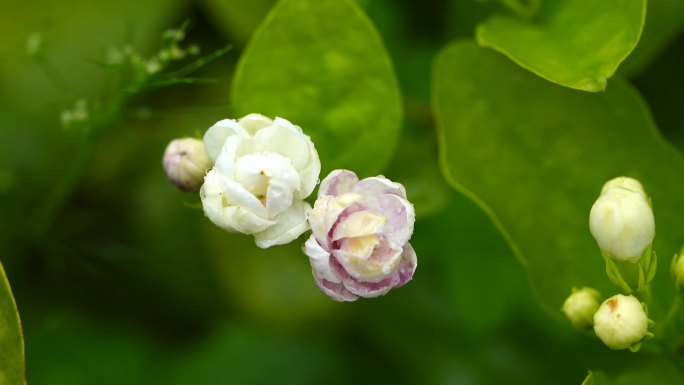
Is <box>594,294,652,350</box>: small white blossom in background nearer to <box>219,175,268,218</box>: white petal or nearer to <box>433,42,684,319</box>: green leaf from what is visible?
<box>433,42,684,319</box>: green leaf

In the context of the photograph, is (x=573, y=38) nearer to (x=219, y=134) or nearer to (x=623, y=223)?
(x=623, y=223)

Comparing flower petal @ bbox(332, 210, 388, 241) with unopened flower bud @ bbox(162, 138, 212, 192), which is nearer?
flower petal @ bbox(332, 210, 388, 241)

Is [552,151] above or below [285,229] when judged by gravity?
below

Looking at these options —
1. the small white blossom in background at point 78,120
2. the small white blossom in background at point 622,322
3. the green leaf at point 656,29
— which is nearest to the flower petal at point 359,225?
the small white blossom in background at point 622,322

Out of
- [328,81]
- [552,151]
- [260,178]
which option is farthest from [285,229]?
[552,151]

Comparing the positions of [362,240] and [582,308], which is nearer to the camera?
[362,240]

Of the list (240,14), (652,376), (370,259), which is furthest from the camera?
(240,14)

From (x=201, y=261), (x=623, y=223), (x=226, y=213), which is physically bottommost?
(x=201, y=261)

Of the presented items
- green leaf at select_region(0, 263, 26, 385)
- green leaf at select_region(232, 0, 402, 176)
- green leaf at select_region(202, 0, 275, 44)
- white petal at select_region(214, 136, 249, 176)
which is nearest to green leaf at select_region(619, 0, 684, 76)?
green leaf at select_region(232, 0, 402, 176)
